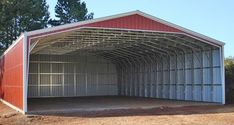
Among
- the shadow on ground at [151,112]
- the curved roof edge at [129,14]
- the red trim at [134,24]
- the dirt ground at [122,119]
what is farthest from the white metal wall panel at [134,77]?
the dirt ground at [122,119]

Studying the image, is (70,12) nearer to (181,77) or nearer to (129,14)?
(181,77)

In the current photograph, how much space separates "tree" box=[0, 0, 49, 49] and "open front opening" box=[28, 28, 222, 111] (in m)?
8.14

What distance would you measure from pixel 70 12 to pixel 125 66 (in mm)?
16315

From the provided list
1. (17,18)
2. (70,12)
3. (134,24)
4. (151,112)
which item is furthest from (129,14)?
(70,12)

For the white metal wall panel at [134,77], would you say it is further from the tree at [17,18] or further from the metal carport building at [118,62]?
the tree at [17,18]

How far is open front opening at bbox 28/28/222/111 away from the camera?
25734 millimetres

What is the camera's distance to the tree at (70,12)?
51781 millimetres

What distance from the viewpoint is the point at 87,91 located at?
4053 cm

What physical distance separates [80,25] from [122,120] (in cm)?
635

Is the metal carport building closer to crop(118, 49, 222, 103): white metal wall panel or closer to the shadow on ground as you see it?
crop(118, 49, 222, 103): white metal wall panel

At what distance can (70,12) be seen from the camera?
173 feet

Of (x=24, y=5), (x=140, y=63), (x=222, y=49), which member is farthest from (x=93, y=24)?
(x=24, y=5)

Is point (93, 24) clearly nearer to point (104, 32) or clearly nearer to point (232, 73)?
point (104, 32)

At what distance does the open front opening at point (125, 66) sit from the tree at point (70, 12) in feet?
39.0
